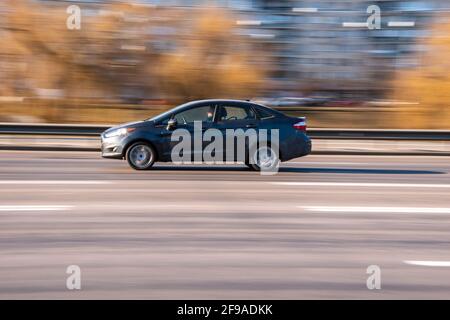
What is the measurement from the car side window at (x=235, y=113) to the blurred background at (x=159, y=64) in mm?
21402

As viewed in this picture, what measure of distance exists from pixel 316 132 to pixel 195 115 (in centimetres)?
699

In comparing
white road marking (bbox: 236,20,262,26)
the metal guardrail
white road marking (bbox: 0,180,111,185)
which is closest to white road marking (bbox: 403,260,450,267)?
white road marking (bbox: 0,180,111,185)

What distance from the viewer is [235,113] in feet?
44.9

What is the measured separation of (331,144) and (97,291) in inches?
662

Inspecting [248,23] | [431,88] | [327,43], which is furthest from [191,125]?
[327,43]

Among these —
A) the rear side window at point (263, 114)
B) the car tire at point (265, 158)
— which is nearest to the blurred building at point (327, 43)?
the rear side window at point (263, 114)

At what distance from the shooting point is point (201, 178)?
1273 centimetres

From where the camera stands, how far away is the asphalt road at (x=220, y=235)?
19.3 feet

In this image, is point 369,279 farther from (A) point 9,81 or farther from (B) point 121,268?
(A) point 9,81

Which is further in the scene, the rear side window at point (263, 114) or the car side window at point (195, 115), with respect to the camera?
the rear side window at point (263, 114)

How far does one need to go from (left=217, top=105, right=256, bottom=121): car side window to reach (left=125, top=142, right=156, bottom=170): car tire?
1.46 m

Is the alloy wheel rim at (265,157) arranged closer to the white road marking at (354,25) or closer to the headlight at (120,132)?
the headlight at (120,132)

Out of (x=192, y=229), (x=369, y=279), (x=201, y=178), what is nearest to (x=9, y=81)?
(x=201, y=178)

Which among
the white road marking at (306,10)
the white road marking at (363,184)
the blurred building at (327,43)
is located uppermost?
the white road marking at (306,10)
